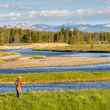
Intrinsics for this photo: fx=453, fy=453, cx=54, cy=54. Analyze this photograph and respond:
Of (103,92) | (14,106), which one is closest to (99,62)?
(103,92)

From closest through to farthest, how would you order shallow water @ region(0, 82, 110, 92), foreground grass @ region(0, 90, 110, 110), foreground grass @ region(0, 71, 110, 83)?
foreground grass @ region(0, 90, 110, 110) → shallow water @ region(0, 82, 110, 92) → foreground grass @ region(0, 71, 110, 83)

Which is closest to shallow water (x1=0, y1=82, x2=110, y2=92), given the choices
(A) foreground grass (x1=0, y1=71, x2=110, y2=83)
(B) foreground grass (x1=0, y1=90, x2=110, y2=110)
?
(A) foreground grass (x1=0, y1=71, x2=110, y2=83)

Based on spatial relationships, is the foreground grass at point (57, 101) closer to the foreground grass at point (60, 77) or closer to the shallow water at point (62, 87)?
the shallow water at point (62, 87)

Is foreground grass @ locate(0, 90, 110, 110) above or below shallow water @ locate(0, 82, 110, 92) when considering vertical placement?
above

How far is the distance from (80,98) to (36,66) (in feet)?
178

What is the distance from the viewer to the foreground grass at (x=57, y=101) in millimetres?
29578

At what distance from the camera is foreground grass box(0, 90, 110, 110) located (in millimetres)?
29578

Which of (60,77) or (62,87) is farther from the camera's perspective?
(60,77)

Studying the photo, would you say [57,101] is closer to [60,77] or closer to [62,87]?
[62,87]

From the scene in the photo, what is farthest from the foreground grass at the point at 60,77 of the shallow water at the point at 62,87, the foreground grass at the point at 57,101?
the foreground grass at the point at 57,101

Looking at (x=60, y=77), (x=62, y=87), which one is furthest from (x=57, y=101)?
(x=60, y=77)

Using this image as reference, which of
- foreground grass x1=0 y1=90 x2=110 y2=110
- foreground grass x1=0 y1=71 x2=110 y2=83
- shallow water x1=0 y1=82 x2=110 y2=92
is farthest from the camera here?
foreground grass x1=0 y1=71 x2=110 y2=83

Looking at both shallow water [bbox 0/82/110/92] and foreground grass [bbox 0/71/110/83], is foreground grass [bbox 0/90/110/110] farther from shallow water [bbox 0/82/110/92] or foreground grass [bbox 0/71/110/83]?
foreground grass [bbox 0/71/110/83]

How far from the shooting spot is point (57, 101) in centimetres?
3070
